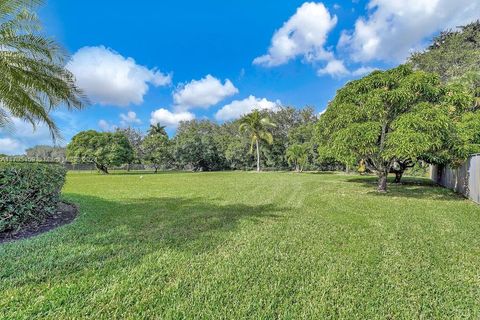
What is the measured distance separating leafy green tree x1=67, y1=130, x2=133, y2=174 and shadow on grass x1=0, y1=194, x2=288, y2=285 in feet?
88.9

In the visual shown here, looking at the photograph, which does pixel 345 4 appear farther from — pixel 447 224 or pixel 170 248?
pixel 170 248

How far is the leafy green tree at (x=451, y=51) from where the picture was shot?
24.9 meters

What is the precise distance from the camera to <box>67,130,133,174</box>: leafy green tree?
31.9 m

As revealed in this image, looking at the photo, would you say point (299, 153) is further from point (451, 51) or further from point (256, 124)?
point (451, 51)

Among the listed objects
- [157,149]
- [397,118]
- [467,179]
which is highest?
[397,118]

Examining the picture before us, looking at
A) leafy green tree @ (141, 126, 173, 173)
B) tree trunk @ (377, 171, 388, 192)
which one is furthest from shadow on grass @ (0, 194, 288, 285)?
leafy green tree @ (141, 126, 173, 173)

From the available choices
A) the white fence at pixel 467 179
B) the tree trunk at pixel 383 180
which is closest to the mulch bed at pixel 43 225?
the tree trunk at pixel 383 180

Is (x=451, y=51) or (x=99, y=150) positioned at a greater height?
(x=451, y=51)

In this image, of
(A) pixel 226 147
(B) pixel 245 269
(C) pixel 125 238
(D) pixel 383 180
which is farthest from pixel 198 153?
(B) pixel 245 269

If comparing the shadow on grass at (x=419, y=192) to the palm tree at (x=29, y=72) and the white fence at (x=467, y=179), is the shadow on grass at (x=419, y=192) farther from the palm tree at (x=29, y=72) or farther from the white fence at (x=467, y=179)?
the palm tree at (x=29, y=72)

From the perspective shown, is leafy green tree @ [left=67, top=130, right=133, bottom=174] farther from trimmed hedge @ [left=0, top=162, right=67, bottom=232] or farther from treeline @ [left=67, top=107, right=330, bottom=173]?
trimmed hedge @ [left=0, top=162, right=67, bottom=232]

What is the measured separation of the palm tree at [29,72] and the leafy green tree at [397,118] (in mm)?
8985

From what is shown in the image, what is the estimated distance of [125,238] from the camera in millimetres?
4582

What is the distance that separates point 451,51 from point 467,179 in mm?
23808
